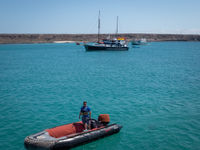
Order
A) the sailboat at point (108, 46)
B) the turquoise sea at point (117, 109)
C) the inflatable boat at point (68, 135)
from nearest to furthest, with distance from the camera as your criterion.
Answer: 1. the inflatable boat at point (68, 135)
2. the turquoise sea at point (117, 109)
3. the sailboat at point (108, 46)

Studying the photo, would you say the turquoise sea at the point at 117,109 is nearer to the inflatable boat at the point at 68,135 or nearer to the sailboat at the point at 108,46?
the inflatable boat at the point at 68,135

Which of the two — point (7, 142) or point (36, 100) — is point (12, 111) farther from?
point (7, 142)

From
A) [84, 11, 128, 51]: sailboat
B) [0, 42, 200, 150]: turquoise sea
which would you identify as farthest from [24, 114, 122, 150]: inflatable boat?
[84, 11, 128, 51]: sailboat

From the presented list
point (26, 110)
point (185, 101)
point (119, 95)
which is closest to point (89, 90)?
point (119, 95)

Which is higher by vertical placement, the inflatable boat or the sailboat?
the sailboat

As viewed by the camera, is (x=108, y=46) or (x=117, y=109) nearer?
(x=117, y=109)

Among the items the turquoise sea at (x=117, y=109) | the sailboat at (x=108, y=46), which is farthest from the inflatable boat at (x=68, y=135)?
the sailboat at (x=108, y=46)

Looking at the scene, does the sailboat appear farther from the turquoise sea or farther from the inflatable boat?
the inflatable boat

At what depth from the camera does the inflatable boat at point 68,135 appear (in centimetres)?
1001

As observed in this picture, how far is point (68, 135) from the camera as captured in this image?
11.0 m

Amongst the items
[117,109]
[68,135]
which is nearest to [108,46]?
[117,109]

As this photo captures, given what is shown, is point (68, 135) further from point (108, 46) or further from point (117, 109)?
point (108, 46)

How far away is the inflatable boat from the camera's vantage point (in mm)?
10006

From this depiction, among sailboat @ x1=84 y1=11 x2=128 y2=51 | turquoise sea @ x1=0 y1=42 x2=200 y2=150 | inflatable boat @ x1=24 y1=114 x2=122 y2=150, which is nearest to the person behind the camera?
inflatable boat @ x1=24 y1=114 x2=122 y2=150
